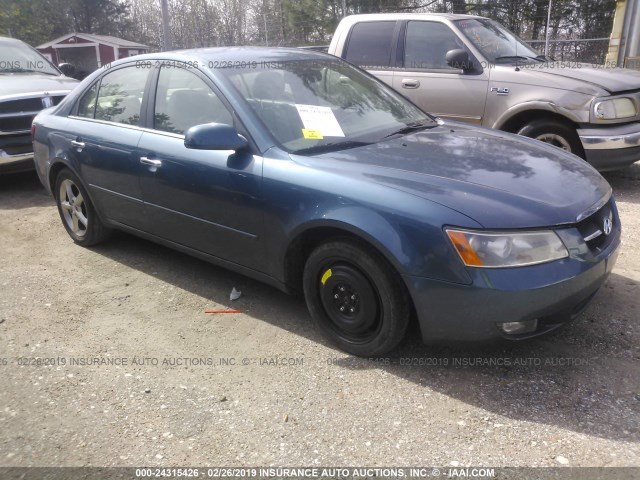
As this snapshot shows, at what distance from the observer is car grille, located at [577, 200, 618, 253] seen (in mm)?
2805

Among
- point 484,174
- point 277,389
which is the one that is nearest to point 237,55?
point 484,174

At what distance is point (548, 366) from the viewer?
300 centimetres

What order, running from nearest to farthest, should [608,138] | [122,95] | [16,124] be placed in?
[122,95]
[608,138]
[16,124]

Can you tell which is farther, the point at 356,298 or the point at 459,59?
the point at 459,59

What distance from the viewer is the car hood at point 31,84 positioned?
23.0ft

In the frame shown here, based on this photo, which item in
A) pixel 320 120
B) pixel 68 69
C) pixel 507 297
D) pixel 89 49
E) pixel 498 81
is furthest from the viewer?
pixel 89 49

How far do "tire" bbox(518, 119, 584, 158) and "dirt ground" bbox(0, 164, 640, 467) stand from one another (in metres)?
2.07

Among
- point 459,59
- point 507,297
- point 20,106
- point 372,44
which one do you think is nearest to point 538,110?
point 459,59

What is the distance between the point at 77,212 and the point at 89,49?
27.3m

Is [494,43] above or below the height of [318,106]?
above

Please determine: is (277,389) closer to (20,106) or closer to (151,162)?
(151,162)

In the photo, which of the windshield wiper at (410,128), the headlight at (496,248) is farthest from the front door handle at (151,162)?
the headlight at (496,248)

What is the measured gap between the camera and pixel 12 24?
1159 inches

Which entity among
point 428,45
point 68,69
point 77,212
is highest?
point 428,45
